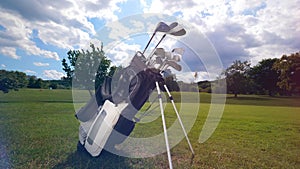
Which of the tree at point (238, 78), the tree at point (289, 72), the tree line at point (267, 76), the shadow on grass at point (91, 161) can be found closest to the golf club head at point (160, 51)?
the shadow on grass at point (91, 161)

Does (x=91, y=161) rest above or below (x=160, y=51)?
below

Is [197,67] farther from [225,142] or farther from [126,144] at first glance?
[225,142]

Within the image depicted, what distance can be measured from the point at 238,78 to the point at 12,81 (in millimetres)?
6819

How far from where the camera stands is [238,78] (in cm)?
649

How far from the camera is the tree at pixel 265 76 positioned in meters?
5.39

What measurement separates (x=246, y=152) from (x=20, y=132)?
141 inches

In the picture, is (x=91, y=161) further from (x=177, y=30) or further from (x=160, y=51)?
(x=177, y=30)

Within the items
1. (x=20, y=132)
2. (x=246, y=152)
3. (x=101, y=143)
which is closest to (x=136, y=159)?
(x=101, y=143)

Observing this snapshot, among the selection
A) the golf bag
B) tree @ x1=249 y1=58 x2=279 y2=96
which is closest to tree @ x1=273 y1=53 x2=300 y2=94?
tree @ x1=249 y1=58 x2=279 y2=96

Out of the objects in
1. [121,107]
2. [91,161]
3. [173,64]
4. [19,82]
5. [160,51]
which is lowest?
[91,161]

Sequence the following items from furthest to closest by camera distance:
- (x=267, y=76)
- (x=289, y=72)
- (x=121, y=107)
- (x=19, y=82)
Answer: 1. (x=19, y=82)
2. (x=267, y=76)
3. (x=289, y=72)
4. (x=121, y=107)

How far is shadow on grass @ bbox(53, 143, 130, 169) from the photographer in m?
2.11

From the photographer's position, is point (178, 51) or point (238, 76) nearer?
point (178, 51)

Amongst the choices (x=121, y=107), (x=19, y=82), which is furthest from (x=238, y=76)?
(x=19, y=82)
